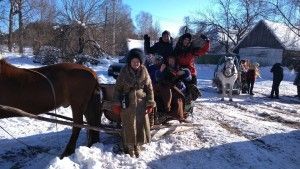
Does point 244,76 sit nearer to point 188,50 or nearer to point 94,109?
point 188,50

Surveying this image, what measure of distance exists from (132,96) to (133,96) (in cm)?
2

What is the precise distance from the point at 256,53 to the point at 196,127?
3623cm

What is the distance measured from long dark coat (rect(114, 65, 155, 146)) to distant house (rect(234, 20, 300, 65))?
34.6 meters

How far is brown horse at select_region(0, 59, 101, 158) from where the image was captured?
6.36 m

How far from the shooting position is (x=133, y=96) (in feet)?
21.6

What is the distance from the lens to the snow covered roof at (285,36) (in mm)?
40834

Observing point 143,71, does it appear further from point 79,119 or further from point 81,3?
point 81,3

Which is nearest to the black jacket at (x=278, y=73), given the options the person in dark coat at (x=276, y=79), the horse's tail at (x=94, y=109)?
the person in dark coat at (x=276, y=79)

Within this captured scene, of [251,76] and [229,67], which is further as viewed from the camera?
[251,76]

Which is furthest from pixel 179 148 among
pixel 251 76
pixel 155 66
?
pixel 251 76

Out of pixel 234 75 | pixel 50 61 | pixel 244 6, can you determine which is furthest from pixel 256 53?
pixel 234 75

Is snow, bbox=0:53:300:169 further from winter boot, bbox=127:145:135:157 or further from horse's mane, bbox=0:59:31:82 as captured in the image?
horse's mane, bbox=0:59:31:82

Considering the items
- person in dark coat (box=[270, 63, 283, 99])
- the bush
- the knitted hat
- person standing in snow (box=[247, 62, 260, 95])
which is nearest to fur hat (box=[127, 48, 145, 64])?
the knitted hat

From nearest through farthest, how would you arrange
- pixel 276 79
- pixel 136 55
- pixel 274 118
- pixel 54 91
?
pixel 136 55 < pixel 54 91 < pixel 274 118 < pixel 276 79
